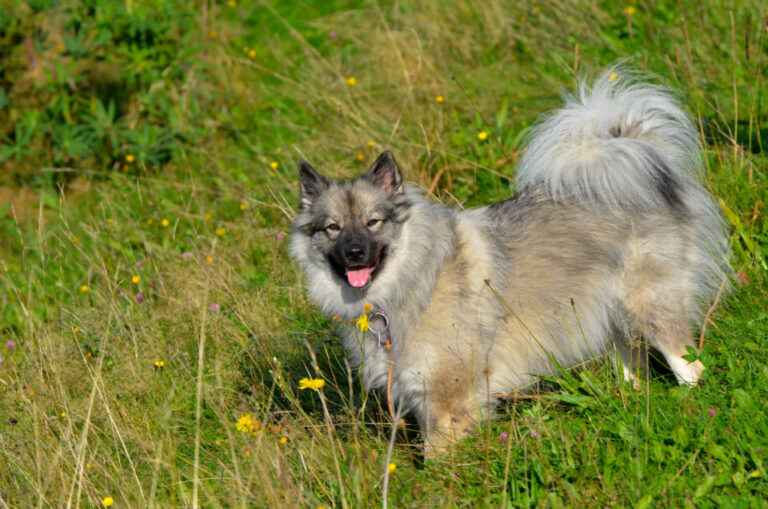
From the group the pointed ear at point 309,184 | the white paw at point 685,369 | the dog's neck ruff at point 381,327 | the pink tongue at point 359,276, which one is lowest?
the white paw at point 685,369

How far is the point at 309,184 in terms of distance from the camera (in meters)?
3.60

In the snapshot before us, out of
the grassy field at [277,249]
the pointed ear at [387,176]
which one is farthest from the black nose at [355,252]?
the grassy field at [277,249]

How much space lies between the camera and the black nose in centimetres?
327

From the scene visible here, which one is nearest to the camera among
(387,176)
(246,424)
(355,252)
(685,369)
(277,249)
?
(246,424)

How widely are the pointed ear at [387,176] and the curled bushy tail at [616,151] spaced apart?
0.71 metres

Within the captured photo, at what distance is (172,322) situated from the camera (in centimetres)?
431

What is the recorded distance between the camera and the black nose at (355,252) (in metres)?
3.27

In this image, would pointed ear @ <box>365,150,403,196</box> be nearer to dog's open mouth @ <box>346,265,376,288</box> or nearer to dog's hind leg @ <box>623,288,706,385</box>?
dog's open mouth @ <box>346,265,376,288</box>

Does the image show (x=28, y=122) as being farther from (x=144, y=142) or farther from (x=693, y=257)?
(x=693, y=257)

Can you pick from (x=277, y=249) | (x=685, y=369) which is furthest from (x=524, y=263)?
(x=277, y=249)

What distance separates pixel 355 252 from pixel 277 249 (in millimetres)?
1807

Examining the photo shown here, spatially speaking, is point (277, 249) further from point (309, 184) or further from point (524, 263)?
point (524, 263)

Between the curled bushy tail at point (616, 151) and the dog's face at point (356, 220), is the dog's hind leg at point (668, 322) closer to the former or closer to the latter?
the curled bushy tail at point (616, 151)

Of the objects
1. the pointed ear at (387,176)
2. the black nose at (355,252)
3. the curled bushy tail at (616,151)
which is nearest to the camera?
the black nose at (355,252)
